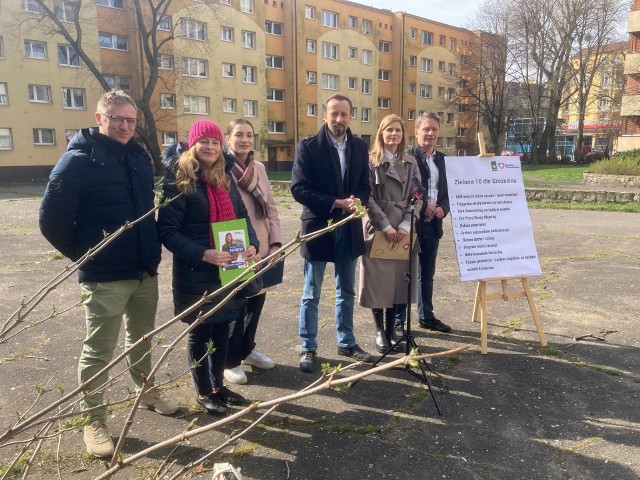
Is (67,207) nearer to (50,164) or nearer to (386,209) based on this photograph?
(386,209)

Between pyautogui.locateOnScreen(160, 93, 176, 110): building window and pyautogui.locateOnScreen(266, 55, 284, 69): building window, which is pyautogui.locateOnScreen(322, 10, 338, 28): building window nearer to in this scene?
pyautogui.locateOnScreen(266, 55, 284, 69): building window

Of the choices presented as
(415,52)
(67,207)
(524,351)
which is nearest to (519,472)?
(524,351)

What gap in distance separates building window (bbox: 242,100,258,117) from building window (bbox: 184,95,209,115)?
10.9 ft

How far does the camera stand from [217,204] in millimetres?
3486

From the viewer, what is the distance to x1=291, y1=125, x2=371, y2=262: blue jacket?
4285 millimetres

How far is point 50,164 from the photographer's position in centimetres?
3206

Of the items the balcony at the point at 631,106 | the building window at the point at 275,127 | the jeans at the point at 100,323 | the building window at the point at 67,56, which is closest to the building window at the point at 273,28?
the building window at the point at 275,127

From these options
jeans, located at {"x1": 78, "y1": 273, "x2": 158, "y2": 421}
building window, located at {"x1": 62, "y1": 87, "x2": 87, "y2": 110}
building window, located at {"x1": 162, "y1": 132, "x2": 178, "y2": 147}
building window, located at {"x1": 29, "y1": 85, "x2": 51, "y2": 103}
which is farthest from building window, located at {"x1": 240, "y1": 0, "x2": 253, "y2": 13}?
jeans, located at {"x1": 78, "y1": 273, "x2": 158, "y2": 421}

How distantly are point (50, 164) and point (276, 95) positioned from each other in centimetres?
1884

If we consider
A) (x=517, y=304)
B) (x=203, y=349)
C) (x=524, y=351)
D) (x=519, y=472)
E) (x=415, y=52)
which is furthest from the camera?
(x=415, y=52)

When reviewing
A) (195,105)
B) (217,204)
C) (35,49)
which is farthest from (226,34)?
(217,204)

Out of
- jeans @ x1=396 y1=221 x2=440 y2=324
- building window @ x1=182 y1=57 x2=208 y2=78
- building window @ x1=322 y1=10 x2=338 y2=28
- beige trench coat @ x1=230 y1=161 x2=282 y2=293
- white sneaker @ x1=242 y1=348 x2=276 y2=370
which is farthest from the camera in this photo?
building window @ x1=322 y1=10 x2=338 y2=28

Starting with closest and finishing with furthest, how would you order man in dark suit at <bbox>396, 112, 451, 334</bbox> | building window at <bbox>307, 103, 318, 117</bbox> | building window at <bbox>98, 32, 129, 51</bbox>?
man in dark suit at <bbox>396, 112, 451, 334</bbox>
building window at <bbox>98, 32, 129, 51</bbox>
building window at <bbox>307, 103, 318, 117</bbox>

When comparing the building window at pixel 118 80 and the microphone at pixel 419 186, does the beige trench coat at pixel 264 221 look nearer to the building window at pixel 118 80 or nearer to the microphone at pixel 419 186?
the microphone at pixel 419 186
